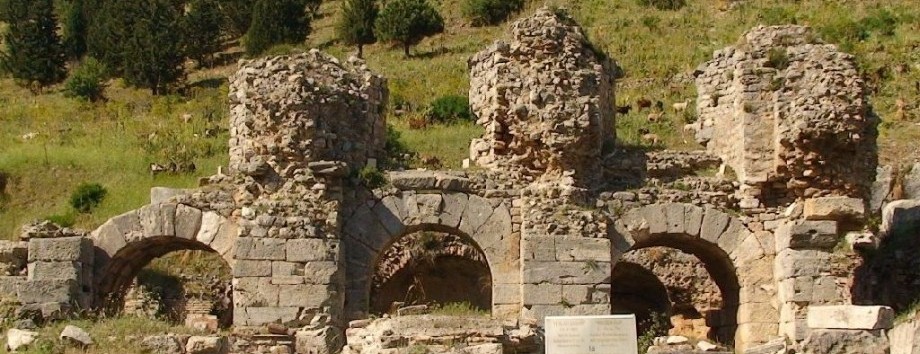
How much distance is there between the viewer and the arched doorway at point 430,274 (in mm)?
21703

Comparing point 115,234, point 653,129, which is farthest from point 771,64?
point 653,129

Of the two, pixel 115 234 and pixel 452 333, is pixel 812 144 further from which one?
pixel 115 234

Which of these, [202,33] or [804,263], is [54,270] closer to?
[804,263]

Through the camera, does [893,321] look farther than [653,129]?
No

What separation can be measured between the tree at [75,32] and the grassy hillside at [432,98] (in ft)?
12.4

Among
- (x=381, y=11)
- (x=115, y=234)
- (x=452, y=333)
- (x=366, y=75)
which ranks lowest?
(x=452, y=333)

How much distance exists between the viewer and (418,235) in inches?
859

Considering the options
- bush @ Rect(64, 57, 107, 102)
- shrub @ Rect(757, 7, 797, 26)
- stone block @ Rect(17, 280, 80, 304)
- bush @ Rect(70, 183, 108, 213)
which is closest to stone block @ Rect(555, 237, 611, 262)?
stone block @ Rect(17, 280, 80, 304)

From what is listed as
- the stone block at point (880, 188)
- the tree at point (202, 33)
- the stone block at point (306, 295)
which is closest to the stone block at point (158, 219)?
the stone block at point (306, 295)

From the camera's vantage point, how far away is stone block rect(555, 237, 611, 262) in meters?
16.7

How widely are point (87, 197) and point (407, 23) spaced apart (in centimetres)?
2023

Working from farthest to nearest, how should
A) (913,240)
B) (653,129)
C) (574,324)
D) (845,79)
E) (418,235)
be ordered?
Answer: (653,129) < (418,235) < (913,240) < (845,79) < (574,324)

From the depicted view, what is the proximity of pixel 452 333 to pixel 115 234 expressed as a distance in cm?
592

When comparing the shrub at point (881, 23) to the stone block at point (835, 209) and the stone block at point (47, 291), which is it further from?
the stone block at point (47, 291)
